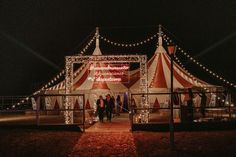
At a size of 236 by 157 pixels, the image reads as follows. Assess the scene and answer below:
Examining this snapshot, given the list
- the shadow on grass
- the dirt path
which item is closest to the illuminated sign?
the shadow on grass

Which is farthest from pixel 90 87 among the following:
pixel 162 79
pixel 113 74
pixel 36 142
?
pixel 36 142

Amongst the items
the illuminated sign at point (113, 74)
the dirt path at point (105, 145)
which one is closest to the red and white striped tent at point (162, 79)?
the illuminated sign at point (113, 74)

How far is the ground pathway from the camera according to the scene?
10.2 metres

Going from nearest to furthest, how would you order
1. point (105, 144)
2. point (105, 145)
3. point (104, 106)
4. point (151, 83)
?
point (105, 145) → point (105, 144) → point (104, 106) → point (151, 83)

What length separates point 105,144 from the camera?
445 inches

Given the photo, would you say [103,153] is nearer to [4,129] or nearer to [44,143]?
[44,143]

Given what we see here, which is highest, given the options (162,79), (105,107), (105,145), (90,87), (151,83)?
(162,79)

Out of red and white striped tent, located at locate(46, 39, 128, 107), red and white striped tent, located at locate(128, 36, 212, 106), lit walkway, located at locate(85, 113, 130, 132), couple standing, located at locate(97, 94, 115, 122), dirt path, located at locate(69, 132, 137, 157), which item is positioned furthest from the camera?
red and white striped tent, located at locate(46, 39, 128, 107)

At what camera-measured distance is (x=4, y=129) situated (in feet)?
46.9

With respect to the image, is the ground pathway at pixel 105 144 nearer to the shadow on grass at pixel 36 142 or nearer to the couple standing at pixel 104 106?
the shadow on grass at pixel 36 142

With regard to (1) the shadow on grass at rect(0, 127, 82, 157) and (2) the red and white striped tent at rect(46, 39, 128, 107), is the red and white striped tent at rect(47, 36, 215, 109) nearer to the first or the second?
(2) the red and white striped tent at rect(46, 39, 128, 107)

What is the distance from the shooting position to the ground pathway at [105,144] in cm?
1016

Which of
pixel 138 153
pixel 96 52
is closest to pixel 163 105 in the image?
pixel 96 52

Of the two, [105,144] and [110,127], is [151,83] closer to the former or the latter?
[110,127]
